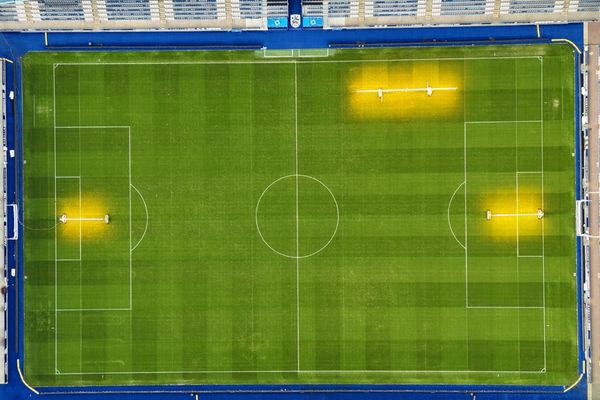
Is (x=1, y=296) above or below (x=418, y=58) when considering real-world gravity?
below

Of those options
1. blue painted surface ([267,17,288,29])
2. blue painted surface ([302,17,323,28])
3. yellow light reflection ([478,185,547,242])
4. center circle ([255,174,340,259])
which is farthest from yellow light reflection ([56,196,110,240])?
yellow light reflection ([478,185,547,242])

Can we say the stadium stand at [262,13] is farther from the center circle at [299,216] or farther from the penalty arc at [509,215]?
the penalty arc at [509,215]

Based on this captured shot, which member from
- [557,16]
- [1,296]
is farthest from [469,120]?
[1,296]

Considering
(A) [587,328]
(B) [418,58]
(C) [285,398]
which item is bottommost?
(C) [285,398]

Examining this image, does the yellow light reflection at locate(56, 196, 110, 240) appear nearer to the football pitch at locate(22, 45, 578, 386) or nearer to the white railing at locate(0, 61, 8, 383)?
the football pitch at locate(22, 45, 578, 386)

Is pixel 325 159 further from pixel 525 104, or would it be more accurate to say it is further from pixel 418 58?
pixel 525 104

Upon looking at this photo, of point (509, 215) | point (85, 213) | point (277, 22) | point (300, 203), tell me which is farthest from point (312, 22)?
point (85, 213)
